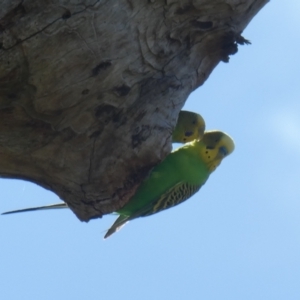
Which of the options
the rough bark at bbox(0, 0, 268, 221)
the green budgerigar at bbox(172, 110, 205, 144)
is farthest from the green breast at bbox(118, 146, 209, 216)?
the rough bark at bbox(0, 0, 268, 221)

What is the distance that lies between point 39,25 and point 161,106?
102cm

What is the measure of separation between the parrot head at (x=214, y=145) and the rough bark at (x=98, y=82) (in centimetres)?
92

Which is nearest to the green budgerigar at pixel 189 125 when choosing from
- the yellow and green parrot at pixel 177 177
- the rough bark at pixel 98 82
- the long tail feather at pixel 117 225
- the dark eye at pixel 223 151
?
the yellow and green parrot at pixel 177 177

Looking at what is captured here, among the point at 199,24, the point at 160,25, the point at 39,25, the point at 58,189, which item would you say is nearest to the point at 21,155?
the point at 58,189

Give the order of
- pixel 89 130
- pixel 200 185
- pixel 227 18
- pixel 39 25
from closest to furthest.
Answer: pixel 39 25 < pixel 89 130 < pixel 227 18 < pixel 200 185

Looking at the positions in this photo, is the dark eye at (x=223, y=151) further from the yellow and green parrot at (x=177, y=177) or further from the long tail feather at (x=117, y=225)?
the long tail feather at (x=117, y=225)

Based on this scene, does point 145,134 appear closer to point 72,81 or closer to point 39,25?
point 72,81

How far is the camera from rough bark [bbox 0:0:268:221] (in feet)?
11.3

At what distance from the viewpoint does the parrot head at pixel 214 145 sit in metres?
5.09

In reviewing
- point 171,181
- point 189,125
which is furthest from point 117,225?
point 189,125

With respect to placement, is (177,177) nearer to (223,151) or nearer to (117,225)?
(223,151)

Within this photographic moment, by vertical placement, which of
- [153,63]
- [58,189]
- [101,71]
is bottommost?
[58,189]

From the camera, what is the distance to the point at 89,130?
12.6ft

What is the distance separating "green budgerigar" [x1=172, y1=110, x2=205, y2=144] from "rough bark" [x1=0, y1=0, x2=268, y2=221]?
547 mm
